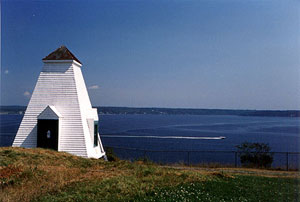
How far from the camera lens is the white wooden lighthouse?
18.5m

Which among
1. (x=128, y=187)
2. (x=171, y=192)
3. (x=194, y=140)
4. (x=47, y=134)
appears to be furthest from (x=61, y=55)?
(x=194, y=140)

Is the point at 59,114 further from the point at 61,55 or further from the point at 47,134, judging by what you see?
the point at 61,55

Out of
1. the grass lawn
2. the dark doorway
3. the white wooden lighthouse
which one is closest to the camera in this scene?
the grass lawn

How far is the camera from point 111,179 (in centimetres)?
1076

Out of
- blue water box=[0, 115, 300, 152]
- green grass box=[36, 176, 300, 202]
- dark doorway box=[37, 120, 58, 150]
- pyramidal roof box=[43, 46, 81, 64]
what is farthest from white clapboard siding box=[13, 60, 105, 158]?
blue water box=[0, 115, 300, 152]

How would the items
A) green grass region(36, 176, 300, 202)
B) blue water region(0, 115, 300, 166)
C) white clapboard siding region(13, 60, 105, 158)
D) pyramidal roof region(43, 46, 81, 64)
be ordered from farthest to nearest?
blue water region(0, 115, 300, 166) → pyramidal roof region(43, 46, 81, 64) → white clapboard siding region(13, 60, 105, 158) → green grass region(36, 176, 300, 202)

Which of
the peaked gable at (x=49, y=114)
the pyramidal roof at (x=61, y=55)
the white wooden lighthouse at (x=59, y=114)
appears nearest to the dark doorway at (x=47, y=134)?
the white wooden lighthouse at (x=59, y=114)

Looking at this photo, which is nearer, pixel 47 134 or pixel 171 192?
pixel 171 192

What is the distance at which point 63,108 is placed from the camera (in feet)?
62.5

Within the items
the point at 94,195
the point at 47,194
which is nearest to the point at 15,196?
the point at 47,194

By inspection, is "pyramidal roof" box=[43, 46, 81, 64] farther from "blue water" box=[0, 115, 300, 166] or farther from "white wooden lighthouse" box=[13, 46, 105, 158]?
"blue water" box=[0, 115, 300, 166]

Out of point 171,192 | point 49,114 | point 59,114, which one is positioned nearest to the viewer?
point 171,192

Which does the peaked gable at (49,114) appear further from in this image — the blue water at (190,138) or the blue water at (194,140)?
Answer: the blue water at (194,140)

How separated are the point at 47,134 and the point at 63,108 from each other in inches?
75.6
